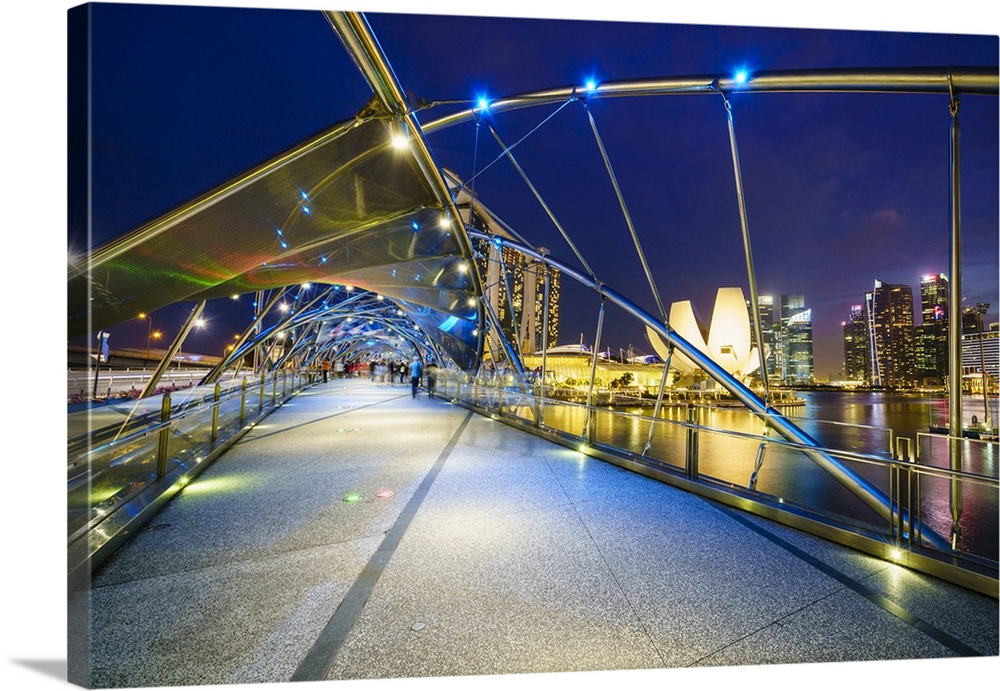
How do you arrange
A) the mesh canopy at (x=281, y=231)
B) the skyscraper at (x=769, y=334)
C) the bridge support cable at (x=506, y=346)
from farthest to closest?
1. the skyscraper at (x=769, y=334)
2. the bridge support cable at (x=506, y=346)
3. the mesh canopy at (x=281, y=231)

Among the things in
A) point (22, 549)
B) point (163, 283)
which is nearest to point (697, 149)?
point (22, 549)

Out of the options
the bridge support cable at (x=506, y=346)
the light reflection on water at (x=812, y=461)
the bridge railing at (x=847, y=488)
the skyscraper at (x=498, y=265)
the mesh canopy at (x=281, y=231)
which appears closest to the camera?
the bridge railing at (x=847, y=488)

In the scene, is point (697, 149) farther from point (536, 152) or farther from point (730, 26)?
point (730, 26)

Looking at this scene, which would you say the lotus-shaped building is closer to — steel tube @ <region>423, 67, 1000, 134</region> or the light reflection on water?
the light reflection on water

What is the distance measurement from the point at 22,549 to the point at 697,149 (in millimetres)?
8430

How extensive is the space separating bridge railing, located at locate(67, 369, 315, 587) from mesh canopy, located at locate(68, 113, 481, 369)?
97 centimetres

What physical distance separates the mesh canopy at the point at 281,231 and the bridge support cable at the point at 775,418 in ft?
16.3

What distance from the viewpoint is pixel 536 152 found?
888 centimetres

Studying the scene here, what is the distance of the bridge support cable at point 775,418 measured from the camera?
152 inches

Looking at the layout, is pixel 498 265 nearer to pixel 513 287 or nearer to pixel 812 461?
pixel 812 461

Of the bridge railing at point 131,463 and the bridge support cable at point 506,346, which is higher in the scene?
the bridge support cable at point 506,346

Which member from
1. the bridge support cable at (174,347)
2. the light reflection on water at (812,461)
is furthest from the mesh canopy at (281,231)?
the light reflection on water at (812,461)

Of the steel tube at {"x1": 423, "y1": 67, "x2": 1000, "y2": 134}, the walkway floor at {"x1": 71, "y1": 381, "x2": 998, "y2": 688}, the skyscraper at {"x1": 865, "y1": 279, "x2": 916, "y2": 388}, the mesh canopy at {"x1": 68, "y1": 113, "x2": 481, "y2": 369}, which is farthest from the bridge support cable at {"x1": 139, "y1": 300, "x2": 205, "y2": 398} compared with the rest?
the skyscraper at {"x1": 865, "y1": 279, "x2": 916, "y2": 388}

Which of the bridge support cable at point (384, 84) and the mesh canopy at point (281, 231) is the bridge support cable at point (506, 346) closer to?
the mesh canopy at point (281, 231)
